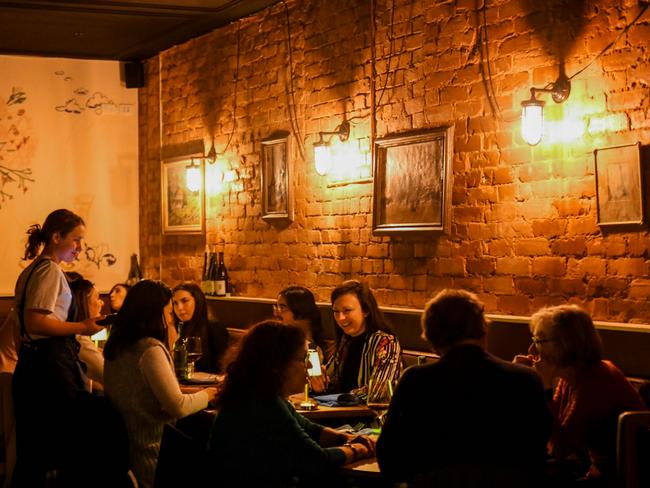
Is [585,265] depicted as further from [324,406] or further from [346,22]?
[346,22]

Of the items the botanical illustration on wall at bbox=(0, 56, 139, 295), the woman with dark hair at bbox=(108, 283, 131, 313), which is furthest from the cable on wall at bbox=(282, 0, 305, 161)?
the botanical illustration on wall at bbox=(0, 56, 139, 295)

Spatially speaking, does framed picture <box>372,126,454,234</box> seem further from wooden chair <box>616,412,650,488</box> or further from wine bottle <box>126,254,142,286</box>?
wine bottle <box>126,254,142,286</box>

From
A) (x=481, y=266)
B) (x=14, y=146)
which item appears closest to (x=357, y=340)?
(x=481, y=266)

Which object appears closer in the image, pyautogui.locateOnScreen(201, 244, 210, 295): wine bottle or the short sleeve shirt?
the short sleeve shirt

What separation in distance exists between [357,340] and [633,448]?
7.21 ft

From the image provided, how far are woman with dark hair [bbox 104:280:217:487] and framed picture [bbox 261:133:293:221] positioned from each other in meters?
3.28

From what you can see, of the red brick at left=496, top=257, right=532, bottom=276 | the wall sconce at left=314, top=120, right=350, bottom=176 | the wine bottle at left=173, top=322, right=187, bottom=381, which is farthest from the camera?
the wall sconce at left=314, top=120, right=350, bottom=176

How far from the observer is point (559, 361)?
12.9 ft

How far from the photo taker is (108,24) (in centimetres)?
848

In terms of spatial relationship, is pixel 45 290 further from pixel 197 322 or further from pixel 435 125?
pixel 435 125

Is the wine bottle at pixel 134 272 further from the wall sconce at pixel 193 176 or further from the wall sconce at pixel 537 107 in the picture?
the wall sconce at pixel 537 107

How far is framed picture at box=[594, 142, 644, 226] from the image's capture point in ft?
15.6

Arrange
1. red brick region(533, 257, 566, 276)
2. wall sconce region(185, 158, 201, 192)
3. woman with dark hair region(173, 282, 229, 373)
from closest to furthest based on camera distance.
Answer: red brick region(533, 257, 566, 276) < woman with dark hair region(173, 282, 229, 373) < wall sconce region(185, 158, 201, 192)

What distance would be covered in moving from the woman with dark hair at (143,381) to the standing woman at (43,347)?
56 cm
